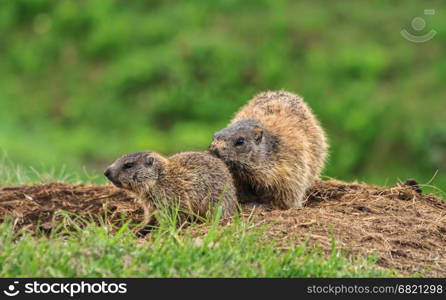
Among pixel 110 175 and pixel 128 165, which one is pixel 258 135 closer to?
pixel 128 165

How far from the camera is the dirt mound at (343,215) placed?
18.2 feet

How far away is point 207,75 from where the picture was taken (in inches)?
528

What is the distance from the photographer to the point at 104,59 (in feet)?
46.9

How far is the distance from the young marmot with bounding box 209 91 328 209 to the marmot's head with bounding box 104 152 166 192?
1.60 feet

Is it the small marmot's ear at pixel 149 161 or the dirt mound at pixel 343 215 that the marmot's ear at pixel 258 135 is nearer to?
the dirt mound at pixel 343 215

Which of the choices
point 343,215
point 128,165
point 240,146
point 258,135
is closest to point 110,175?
point 128,165

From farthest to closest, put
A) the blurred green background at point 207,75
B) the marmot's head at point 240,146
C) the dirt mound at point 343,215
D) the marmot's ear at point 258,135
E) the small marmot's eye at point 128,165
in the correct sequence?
the blurred green background at point 207,75, the marmot's ear at point 258,135, the marmot's head at point 240,146, the small marmot's eye at point 128,165, the dirt mound at point 343,215

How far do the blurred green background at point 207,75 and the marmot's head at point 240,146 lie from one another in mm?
4707

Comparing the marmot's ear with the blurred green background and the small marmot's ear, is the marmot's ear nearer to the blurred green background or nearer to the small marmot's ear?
the small marmot's ear

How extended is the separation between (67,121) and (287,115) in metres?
6.71

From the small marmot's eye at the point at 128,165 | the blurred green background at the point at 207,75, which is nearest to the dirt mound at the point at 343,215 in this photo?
the small marmot's eye at the point at 128,165

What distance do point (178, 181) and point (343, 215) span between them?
4.07 feet

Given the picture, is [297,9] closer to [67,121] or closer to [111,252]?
[67,121]

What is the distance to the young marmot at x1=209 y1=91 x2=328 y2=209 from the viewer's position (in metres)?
6.68
